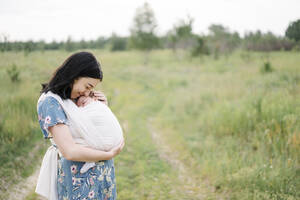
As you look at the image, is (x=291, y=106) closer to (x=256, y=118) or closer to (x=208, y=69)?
(x=256, y=118)

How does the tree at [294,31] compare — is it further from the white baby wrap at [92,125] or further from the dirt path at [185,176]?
Answer: the white baby wrap at [92,125]

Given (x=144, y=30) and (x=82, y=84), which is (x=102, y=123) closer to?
(x=82, y=84)

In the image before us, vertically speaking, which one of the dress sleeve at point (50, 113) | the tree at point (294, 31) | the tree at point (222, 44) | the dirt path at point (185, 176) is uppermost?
the tree at point (222, 44)

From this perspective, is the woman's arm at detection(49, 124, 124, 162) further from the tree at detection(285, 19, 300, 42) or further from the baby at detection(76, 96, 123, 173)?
the tree at detection(285, 19, 300, 42)

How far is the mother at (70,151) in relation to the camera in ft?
5.61

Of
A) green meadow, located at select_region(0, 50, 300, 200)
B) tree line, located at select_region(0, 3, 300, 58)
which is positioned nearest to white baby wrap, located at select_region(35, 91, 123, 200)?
green meadow, located at select_region(0, 50, 300, 200)

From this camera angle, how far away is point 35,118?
5.73 meters

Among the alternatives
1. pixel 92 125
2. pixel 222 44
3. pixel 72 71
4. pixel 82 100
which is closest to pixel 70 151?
pixel 92 125

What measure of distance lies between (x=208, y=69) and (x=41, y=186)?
63.0 feet

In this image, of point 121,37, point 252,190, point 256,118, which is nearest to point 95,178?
point 252,190

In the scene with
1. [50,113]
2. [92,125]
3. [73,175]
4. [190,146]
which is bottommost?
[190,146]

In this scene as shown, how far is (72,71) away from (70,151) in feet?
2.10

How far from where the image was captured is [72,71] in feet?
5.95

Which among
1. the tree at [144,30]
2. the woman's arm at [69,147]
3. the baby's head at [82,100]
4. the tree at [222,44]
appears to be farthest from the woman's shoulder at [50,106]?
the tree at [144,30]
